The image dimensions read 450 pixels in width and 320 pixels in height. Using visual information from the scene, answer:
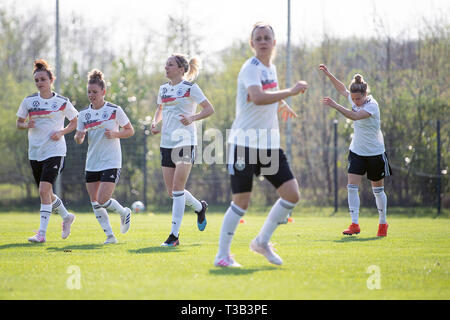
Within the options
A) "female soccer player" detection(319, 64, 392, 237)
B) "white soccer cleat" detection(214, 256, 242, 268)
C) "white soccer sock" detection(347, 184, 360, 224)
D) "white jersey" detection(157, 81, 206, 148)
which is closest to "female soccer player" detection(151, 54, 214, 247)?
"white jersey" detection(157, 81, 206, 148)

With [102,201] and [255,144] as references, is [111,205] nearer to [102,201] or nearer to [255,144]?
[102,201]

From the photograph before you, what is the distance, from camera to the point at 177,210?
822 cm

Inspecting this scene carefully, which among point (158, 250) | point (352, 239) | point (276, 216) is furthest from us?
point (352, 239)

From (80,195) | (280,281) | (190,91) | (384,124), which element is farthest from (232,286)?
(80,195)

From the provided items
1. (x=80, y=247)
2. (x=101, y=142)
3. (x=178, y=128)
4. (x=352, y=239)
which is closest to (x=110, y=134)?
(x=101, y=142)

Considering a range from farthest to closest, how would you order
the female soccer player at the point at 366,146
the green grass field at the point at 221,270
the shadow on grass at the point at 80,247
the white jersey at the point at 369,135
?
the white jersey at the point at 369,135, the female soccer player at the point at 366,146, the shadow on grass at the point at 80,247, the green grass field at the point at 221,270

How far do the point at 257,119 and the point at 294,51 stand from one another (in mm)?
18262

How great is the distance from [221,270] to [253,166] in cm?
98

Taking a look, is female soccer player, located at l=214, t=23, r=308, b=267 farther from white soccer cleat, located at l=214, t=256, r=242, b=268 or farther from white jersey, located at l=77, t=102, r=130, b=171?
white jersey, located at l=77, t=102, r=130, b=171

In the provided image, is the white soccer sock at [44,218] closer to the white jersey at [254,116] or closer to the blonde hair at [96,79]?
the blonde hair at [96,79]

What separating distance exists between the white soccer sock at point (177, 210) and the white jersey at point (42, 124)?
6.34ft

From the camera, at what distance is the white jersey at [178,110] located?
8.24 metres

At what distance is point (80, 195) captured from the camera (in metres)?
22.7

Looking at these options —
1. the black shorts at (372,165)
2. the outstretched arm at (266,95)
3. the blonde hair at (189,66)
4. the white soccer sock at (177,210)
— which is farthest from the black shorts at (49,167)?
the black shorts at (372,165)
